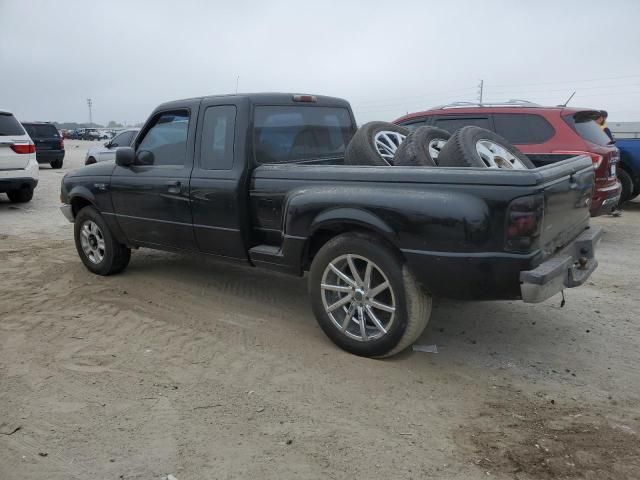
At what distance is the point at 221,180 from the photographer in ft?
15.0

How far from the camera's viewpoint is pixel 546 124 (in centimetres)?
752

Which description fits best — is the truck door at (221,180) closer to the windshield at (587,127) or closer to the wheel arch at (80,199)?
the wheel arch at (80,199)

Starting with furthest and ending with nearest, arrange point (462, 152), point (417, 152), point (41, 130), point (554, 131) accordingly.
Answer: point (41, 130) < point (554, 131) < point (417, 152) < point (462, 152)

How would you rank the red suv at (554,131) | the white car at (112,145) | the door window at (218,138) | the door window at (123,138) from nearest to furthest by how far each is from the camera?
the door window at (218,138) → the red suv at (554,131) → the white car at (112,145) → the door window at (123,138)

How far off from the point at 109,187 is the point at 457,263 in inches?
151

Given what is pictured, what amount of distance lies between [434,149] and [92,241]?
12.9ft

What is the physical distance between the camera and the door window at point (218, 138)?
4.61 meters

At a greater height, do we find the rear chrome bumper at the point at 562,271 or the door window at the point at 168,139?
the door window at the point at 168,139

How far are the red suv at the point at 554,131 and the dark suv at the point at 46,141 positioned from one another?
51.4ft

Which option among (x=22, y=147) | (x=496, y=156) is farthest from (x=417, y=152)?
(x=22, y=147)

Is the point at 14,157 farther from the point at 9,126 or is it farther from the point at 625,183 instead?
the point at 625,183

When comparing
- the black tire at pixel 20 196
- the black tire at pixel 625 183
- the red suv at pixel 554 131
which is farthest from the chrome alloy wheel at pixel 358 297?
the black tire at pixel 20 196

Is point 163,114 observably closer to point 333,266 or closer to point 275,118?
point 275,118

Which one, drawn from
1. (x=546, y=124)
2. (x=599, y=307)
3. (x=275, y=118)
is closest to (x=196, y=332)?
(x=275, y=118)
